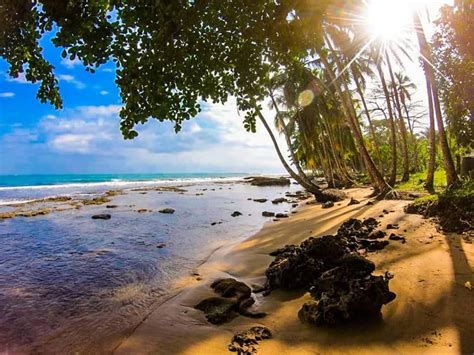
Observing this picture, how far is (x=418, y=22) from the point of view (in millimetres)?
13609

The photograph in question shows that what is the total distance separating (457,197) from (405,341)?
214 inches

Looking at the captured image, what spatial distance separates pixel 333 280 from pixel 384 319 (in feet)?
2.61

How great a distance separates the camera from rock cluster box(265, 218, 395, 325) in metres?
4.16

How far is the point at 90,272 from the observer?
8.04 meters

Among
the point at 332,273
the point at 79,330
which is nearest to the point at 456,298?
Result: the point at 332,273

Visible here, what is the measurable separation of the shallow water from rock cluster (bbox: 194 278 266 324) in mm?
1098

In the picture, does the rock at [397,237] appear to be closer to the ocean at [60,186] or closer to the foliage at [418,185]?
the foliage at [418,185]

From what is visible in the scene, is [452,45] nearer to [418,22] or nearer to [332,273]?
[418,22]

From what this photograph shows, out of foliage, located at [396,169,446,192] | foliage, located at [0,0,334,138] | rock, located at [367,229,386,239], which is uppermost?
foliage, located at [0,0,334,138]

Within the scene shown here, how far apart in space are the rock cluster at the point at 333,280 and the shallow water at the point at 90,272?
101 inches

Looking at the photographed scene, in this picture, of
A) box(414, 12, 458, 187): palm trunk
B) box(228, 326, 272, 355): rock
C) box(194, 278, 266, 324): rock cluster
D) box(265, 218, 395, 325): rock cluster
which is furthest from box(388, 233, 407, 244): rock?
box(414, 12, 458, 187): palm trunk

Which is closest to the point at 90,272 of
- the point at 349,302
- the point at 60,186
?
the point at 349,302

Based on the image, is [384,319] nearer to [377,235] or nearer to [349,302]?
[349,302]

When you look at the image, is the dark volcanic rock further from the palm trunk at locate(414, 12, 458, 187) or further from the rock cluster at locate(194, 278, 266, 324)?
the palm trunk at locate(414, 12, 458, 187)
